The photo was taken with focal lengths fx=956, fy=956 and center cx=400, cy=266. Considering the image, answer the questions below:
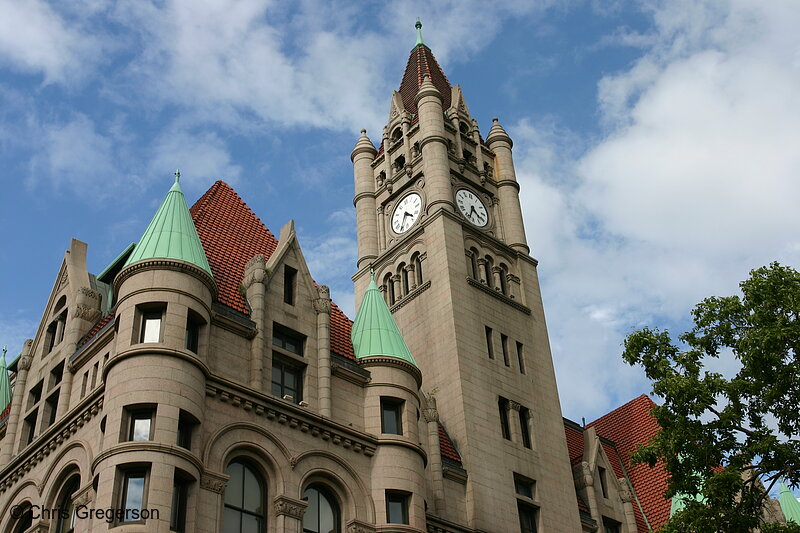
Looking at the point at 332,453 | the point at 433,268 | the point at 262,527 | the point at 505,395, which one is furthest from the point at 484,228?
the point at 262,527

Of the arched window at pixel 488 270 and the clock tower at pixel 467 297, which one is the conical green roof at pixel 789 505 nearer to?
the clock tower at pixel 467 297

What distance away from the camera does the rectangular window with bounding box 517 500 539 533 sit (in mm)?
43375

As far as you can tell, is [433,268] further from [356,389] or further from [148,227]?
[148,227]

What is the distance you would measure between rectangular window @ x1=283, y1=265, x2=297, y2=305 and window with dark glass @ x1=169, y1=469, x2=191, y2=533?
9812 millimetres

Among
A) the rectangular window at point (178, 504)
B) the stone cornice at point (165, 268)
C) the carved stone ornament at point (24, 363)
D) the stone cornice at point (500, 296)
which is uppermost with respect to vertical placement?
the stone cornice at point (500, 296)

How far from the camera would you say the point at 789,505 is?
5869 centimetres

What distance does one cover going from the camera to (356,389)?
118ft

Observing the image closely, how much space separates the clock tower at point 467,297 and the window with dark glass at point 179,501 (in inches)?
494

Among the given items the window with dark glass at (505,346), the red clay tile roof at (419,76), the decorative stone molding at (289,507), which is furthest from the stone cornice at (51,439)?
the red clay tile roof at (419,76)

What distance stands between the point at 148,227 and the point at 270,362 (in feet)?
20.9

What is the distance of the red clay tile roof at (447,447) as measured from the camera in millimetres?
41469

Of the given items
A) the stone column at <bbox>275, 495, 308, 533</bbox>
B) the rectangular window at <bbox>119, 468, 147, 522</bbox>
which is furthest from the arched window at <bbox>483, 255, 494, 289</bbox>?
the rectangular window at <bbox>119, 468, 147, 522</bbox>

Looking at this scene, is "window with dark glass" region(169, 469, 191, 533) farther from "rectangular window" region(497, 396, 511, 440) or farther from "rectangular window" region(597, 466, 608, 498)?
"rectangular window" region(597, 466, 608, 498)

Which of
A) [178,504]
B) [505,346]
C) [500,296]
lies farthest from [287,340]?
[500,296]
